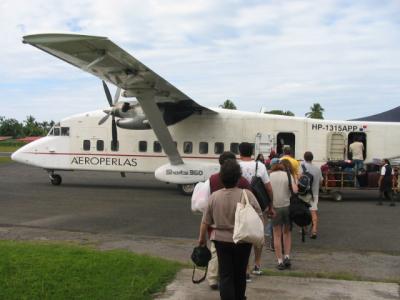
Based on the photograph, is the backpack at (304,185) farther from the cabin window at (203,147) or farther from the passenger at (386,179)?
the cabin window at (203,147)

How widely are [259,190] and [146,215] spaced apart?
674 cm

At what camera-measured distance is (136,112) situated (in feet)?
59.6

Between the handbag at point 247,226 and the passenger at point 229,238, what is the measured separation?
0.12m

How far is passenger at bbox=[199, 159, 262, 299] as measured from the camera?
15.7 ft

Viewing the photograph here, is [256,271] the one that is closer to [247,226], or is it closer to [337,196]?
[247,226]

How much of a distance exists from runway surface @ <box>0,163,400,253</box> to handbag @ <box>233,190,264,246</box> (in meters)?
4.96

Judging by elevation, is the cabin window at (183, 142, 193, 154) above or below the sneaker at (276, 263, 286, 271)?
above

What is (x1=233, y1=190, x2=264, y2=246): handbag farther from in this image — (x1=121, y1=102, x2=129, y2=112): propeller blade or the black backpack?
(x1=121, y1=102, x2=129, y2=112): propeller blade

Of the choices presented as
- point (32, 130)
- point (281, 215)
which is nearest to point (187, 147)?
point (281, 215)

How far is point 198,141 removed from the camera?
18.8m

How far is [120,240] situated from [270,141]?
10047 millimetres

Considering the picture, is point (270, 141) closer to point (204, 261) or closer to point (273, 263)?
point (273, 263)

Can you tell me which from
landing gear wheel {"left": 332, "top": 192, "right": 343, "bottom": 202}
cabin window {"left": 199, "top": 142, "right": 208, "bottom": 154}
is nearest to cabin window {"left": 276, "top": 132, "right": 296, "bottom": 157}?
landing gear wheel {"left": 332, "top": 192, "right": 343, "bottom": 202}

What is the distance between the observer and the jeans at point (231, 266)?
4.76 meters
